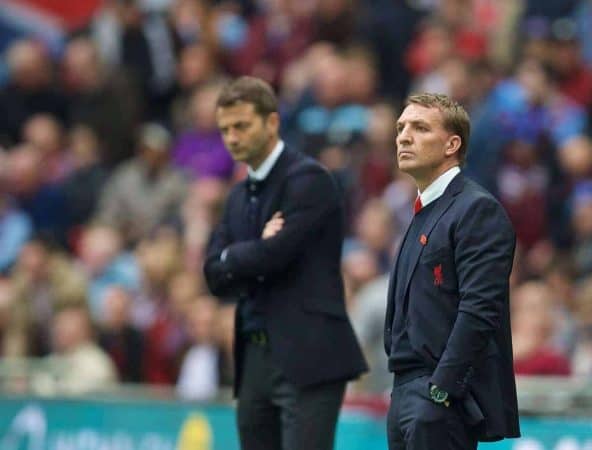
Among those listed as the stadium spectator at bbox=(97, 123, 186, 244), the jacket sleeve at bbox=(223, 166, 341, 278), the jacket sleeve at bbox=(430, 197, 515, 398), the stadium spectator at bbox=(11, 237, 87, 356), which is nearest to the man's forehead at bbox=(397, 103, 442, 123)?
the jacket sleeve at bbox=(430, 197, 515, 398)

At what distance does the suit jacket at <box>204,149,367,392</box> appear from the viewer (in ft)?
26.4

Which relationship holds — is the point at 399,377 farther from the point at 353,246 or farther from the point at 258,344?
the point at 353,246

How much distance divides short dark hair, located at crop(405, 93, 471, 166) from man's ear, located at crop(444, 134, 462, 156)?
1 cm

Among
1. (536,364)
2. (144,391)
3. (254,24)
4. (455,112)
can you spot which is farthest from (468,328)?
(254,24)

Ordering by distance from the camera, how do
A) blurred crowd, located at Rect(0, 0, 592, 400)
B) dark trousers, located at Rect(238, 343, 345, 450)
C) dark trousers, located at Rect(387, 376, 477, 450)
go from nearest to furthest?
dark trousers, located at Rect(387, 376, 477, 450)
dark trousers, located at Rect(238, 343, 345, 450)
blurred crowd, located at Rect(0, 0, 592, 400)

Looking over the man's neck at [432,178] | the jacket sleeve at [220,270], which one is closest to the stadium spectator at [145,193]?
the jacket sleeve at [220,270]

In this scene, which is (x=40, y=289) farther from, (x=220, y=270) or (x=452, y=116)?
(x=452, y=116)

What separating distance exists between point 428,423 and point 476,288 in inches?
22.2

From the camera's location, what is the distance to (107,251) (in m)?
14.9

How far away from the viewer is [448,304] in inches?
261

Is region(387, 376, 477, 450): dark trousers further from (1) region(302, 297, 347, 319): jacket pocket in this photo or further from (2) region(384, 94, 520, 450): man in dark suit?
(1) region(302, 297, 347, 319): jacket pocket

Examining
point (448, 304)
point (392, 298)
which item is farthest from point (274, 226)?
point (448, 304)

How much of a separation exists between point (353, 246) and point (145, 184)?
2.97 metres

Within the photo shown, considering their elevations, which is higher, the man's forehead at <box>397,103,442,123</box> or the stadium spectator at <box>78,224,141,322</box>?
the stadium spectator at <box>78,224,141,322</box>
